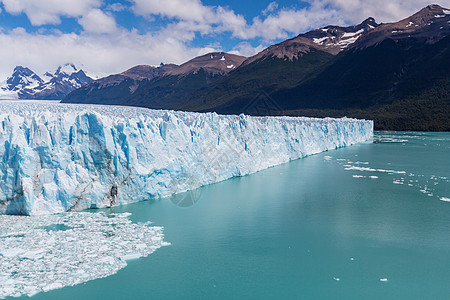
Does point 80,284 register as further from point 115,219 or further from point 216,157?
point 216,157

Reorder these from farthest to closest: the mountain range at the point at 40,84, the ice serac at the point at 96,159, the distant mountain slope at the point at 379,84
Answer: the mountain range at the point at 40,84 < the distant mountain slope at the point at 379,84 < the ice serac at the point at 96,159

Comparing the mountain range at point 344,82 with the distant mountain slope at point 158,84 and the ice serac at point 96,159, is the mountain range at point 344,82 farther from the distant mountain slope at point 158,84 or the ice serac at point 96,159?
the ice serac at point 96,159

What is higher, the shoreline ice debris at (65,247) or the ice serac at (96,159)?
the ice serac at (96,159)

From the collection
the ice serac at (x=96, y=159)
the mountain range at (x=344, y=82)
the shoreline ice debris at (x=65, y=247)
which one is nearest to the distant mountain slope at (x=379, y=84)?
the mountain range at (x=344, y=82)

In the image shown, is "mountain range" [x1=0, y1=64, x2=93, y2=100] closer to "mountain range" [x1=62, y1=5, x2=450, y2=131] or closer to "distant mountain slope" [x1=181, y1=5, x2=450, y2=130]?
"mountain range" [x1=62, y1=5, x2=450, y2=131]

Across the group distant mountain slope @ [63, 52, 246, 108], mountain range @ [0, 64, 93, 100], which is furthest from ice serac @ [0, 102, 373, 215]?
mountain range @ [0, 64, 93, 100]

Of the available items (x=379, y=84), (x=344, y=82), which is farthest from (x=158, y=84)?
(x=379, y=84)

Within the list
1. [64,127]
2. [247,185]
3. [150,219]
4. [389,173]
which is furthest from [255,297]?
[389,173]
